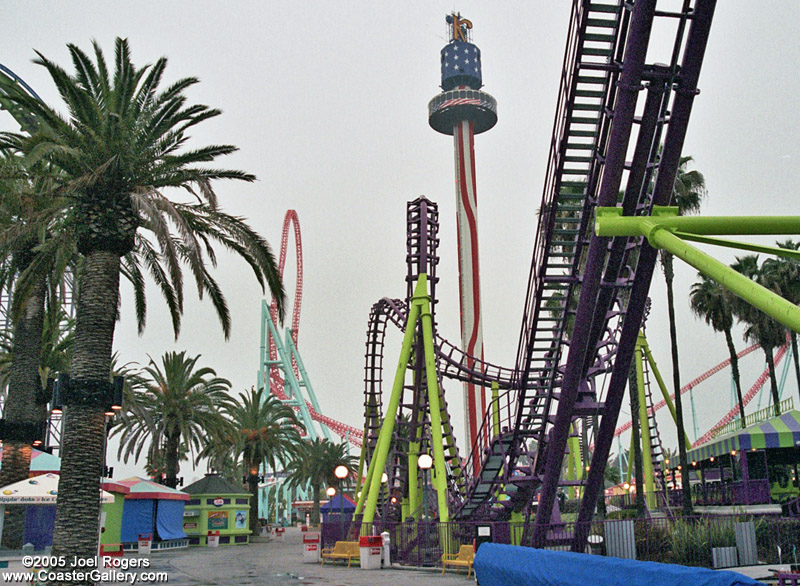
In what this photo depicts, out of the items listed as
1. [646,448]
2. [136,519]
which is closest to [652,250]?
[646,448]

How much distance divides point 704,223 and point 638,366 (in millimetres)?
25914

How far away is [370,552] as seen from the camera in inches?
952

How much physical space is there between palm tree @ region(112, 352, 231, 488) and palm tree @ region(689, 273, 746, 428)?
2773 cm

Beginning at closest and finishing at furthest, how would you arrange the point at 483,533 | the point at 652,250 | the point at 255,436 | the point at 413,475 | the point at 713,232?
1. the point at 713,232
2. the point at 652,250
3. the point at 483,533
4. the point at 413,475
5. the point at 255,436

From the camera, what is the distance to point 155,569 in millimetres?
24688

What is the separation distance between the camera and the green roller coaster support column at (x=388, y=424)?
25953 millimetres

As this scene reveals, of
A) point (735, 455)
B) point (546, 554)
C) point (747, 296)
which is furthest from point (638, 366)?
point (747, 296)

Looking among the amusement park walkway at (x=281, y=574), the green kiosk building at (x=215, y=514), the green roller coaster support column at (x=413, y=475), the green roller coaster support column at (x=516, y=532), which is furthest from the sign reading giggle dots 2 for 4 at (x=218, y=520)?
the green roller coaster support column at (x=516, y=532)

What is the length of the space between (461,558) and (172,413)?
25.1 meters

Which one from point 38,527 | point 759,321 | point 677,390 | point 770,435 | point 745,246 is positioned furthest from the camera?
point 759,321

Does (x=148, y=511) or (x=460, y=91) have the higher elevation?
(x=460, y=91)

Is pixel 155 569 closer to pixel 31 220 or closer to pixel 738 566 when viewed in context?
pixel 31 220

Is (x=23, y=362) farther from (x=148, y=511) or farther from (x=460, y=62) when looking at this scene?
(x=460, y=62)

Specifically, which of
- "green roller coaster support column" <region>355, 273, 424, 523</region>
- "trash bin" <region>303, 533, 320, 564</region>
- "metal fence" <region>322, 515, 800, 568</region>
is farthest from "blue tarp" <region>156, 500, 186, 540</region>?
"metal fence" <region>322, 515, 800, 568</region>
